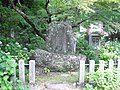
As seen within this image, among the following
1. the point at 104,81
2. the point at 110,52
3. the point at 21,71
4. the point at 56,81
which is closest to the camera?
the point at 104,81

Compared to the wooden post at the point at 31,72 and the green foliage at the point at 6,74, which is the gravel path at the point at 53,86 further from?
the green foliage at the point at 6,74

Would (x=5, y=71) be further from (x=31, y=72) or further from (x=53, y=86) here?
(x=53, y=86)

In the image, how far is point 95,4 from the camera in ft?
19.2

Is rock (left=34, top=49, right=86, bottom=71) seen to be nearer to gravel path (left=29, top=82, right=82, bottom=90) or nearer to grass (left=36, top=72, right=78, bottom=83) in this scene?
grass (left=36, top=72, right=78, bottom=83)

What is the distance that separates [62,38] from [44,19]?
182 centimetres

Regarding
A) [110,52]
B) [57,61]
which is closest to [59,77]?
[57,61]

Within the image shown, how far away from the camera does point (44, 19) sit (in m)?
7.11

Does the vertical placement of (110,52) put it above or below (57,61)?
above

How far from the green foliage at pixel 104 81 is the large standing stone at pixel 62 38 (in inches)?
55.3

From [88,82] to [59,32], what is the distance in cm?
169

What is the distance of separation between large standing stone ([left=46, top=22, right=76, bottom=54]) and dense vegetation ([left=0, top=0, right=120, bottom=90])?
61cm

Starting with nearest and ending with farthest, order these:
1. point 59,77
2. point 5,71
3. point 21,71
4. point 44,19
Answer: point 5,71 < point 21,71 < point 59,77 < point 44,19

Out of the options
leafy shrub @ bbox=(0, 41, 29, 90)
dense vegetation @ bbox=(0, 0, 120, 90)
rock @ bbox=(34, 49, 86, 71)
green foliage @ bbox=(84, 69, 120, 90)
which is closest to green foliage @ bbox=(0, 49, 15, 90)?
leafy shrub @ bbox=(0, 41, 29, 90)

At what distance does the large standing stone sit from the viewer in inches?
218
